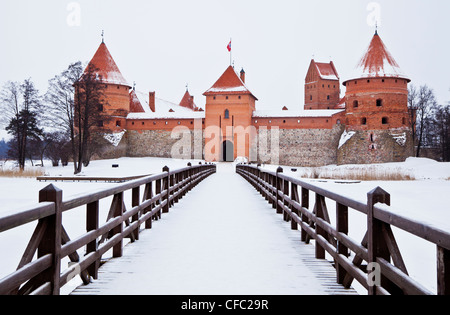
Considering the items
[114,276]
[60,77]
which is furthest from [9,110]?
[114,276]

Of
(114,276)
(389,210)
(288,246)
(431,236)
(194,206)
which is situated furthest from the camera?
(194,206)

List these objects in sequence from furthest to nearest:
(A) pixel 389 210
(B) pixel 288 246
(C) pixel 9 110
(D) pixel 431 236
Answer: (C) pixel 9 110, (B) pixel 288 246, (A) pixel 389 210, (D) pixel 431 236

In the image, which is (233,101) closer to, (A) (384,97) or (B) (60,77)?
(A) (384,97)

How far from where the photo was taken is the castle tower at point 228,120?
3797cm

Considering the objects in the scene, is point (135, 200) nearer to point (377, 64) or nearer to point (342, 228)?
point (342, 228)

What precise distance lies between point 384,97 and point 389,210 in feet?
116

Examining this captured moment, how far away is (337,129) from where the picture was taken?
37188 mm

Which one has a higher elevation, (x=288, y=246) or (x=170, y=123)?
(x=170, y=123)

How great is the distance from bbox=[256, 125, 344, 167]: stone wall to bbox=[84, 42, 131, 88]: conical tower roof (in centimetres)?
1522

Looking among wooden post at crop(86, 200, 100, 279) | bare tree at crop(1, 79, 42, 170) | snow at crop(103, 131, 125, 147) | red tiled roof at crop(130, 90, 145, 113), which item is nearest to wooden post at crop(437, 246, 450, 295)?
wooden post at crop(86, 200, 100, 279)

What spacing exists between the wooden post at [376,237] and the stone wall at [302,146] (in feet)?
115

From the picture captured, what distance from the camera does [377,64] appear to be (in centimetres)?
3503

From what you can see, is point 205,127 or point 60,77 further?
point 205,127

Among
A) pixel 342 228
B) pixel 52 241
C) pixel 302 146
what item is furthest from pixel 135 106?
pixel 52 241
